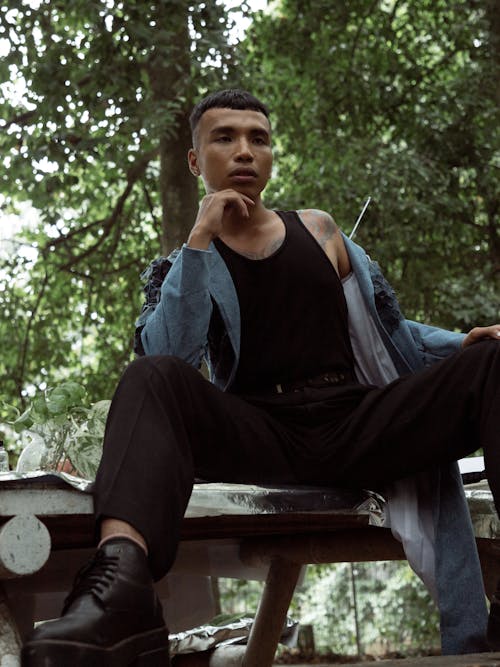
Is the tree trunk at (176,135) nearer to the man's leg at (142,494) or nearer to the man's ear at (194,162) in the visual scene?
the man's ear at (194,162)

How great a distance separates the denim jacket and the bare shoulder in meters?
0.15

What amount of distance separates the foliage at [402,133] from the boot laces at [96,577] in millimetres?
5948

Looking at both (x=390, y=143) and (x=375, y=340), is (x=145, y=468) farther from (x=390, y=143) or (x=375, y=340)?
(x=390, y=143)

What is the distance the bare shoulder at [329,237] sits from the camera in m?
3.19

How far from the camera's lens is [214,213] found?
2832 millimetres

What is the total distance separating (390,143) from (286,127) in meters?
1.14

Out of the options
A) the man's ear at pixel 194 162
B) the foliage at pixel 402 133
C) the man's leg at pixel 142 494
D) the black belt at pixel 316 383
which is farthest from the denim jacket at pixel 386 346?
the foliage at pixel 402 133

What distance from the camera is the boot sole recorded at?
1.84 metres

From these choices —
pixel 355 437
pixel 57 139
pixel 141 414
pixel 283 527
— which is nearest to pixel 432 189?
pixel 57 139

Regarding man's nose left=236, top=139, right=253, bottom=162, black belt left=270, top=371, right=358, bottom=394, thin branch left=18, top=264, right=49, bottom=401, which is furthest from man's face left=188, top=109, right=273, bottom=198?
thin branch left=18, top=264, right=49, bottom=401

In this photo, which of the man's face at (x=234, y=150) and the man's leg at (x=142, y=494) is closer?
the man's leg at (x=142, y=494)

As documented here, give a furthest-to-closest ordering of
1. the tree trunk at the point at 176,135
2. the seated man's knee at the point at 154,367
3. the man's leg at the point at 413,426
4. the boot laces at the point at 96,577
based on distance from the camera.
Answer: the tree trunk at the point at 176,135 → the man's leg at the point at 413,426 → the seated man's knee at the point at 154,367 → the boot laces at the point at 96,577

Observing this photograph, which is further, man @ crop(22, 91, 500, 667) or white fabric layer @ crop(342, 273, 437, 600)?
white fabric layer @ crop(342, 273, 437, 600)

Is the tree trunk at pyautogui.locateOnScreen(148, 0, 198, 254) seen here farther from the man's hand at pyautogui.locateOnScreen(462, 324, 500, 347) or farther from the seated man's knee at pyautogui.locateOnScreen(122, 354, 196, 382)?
the seated man's knee at pyautogui.locateOnScreen(122, 354, 196, 382)
